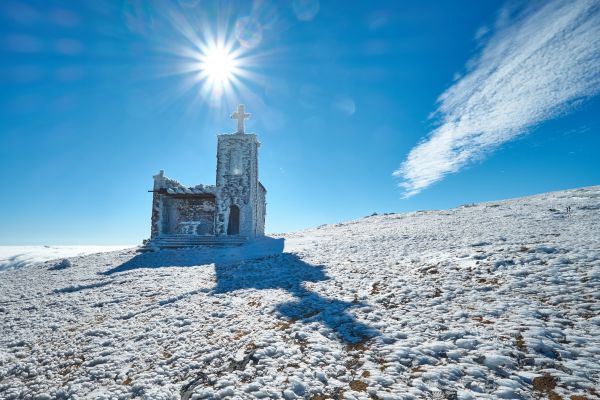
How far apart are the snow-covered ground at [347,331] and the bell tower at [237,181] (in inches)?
619

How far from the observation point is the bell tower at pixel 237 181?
25.9 metres

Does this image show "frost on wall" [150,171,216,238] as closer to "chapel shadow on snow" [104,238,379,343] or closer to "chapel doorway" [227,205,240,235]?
"chapel doorway" [227,205,240,235]

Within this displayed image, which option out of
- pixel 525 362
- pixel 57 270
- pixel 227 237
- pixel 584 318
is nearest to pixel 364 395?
pixel 525 362

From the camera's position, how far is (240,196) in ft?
85.8

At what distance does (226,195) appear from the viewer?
86.3 ft

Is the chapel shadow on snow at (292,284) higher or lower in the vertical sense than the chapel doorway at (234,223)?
lower

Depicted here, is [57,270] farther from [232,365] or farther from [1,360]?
[232,365]

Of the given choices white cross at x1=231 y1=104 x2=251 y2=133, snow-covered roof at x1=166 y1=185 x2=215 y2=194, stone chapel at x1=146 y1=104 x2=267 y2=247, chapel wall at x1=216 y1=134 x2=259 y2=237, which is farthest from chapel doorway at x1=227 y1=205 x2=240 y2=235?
white cross at x1=231 y1=104 x2=251 y2=133

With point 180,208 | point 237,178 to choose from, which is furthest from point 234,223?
point 180,208

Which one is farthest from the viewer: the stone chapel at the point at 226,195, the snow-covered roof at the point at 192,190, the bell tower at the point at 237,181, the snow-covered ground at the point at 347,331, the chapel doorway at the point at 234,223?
the chapel doorway at the point at 234,223

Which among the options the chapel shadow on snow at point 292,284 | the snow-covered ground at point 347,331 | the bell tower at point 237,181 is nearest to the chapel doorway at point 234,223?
the bell tower at point 237,181

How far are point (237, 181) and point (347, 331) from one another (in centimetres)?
2272

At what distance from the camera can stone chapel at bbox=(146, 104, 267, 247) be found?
2469cm

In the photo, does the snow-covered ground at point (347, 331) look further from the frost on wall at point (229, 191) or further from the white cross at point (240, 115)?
the white cross at point (240, 115)
